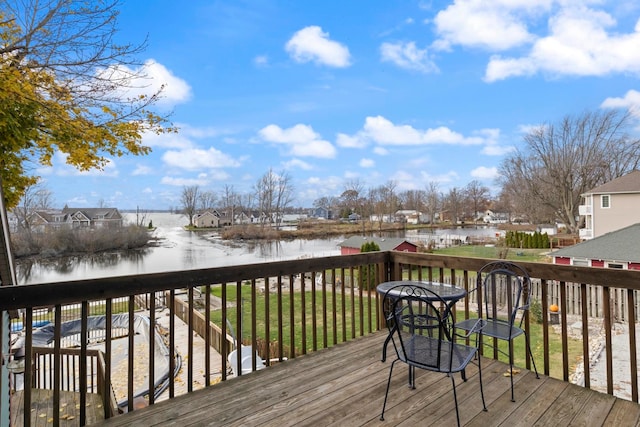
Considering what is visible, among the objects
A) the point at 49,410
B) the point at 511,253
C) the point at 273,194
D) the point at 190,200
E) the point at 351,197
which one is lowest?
the point at 511,253

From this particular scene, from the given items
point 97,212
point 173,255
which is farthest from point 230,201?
point 97,212

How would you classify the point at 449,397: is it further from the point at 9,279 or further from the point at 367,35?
the point at 367,35

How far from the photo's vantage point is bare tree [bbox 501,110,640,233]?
2697 cm

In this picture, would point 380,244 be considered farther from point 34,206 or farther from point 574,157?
point 574,157

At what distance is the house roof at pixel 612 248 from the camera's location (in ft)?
36.7

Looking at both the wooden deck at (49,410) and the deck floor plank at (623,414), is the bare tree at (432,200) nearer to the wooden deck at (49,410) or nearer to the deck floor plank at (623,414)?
the wooden deck at (49,410)

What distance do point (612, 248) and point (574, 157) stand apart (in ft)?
66.5

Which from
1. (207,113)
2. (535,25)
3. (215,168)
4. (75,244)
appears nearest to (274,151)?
(215,168)

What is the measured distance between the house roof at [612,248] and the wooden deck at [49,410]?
45.4ft

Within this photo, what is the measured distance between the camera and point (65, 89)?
4.66 m

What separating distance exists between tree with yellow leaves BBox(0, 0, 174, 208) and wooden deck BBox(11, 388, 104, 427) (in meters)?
3.05

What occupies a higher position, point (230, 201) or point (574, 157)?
point (574, 157)

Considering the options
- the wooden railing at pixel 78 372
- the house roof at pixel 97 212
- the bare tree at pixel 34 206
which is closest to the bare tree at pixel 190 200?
the house roof at pixel 97 212

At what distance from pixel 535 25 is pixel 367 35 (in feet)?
18.5
